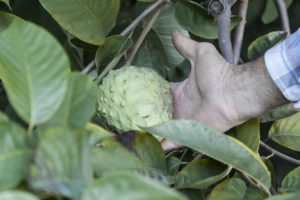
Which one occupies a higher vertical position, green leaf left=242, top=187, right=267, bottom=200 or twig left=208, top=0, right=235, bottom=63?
twig left=208, top=0, right=235, bottom=63

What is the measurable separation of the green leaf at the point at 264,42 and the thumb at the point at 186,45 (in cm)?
21

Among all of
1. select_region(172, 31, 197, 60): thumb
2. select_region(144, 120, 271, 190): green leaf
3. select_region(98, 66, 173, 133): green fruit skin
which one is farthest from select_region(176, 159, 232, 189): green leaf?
select_region(172, 31, 197, 60): thumb

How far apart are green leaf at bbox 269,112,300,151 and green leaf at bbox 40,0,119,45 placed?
2.16 ft

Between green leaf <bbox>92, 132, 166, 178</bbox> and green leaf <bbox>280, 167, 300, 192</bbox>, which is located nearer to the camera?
green leaf <bbox>92, 132, 166, 178</bbox>

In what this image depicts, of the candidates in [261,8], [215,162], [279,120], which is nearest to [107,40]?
[215,162]

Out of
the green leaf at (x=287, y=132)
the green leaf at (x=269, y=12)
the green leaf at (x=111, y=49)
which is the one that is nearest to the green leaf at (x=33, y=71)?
the green leaf at (x=111, y=49)

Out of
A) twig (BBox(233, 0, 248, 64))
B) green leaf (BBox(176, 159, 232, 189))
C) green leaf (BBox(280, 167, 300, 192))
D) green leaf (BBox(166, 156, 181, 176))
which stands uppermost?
twig (BBox(233, 0, 248, 64))

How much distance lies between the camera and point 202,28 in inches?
49.8

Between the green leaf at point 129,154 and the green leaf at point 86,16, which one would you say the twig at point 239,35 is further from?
the green leaf at point 129,154

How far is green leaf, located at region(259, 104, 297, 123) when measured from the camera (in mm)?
1103

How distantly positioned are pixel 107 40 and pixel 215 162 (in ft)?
1.66

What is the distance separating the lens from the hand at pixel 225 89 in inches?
43.6

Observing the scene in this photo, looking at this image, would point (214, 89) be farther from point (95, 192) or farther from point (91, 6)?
point (95, 192)

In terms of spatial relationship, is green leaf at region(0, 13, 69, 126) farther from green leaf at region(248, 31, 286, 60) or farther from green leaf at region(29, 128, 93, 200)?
green leaf at region(248, 31, 286, 60)
